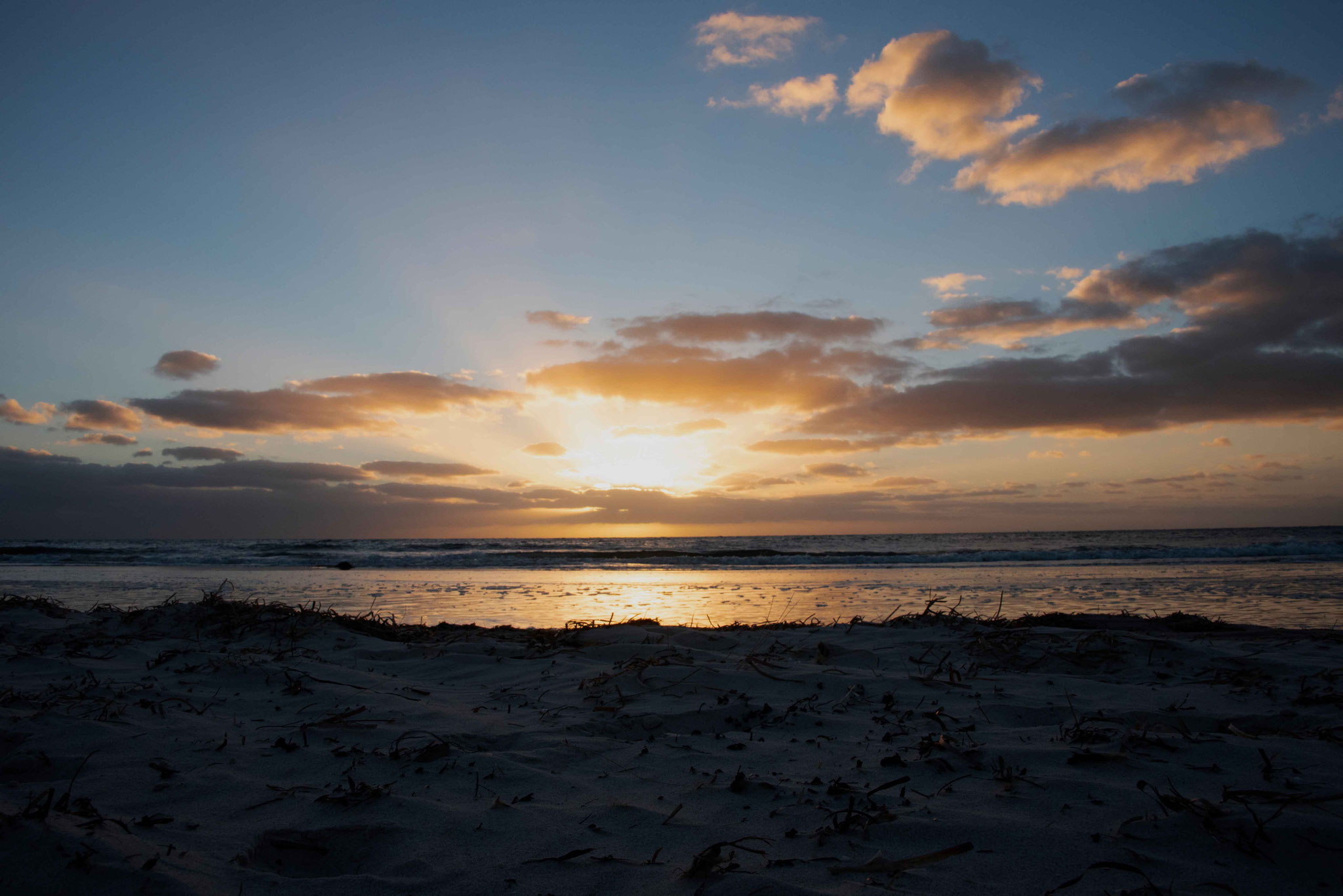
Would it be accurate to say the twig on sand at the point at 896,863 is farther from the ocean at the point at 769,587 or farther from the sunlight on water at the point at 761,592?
the ocean at the point at 769,587

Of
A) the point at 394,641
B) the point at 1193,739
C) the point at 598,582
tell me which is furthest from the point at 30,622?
the point at 598,582

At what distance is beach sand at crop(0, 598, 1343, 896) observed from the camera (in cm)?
164

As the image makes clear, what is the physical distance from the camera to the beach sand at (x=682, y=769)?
5.37ft

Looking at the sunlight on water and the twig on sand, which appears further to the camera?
the sunlight on water

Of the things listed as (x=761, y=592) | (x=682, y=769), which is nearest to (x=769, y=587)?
(x=761, y=592)

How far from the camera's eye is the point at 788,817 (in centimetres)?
197

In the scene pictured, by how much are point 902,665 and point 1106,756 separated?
5.69 ft

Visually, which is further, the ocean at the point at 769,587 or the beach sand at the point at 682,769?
the ocean at the point at 769,587

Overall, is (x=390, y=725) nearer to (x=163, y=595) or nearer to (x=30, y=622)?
(x=30, y=622)

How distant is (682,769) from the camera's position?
7.97ft

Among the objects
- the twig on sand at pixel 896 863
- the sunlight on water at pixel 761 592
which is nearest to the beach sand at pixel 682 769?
the twig on sand at pixel 896 863

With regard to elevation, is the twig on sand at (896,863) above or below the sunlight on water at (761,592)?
above

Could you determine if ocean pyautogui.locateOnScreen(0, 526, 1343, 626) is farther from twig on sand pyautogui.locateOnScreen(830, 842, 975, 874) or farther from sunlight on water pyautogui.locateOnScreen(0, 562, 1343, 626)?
twig on sand pyautogui.locateOnScreen(830, 842, 975, 874)

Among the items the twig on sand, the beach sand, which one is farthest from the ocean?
the twig on sand
